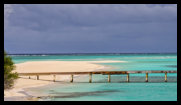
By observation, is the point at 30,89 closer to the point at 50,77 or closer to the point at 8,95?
the point at 8,95

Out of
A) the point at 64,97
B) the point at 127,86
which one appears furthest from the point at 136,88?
the point at 64,97

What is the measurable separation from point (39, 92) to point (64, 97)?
3.12 metres

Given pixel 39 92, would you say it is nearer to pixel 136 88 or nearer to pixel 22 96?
pixel 22 96

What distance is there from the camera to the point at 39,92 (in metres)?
23.4
